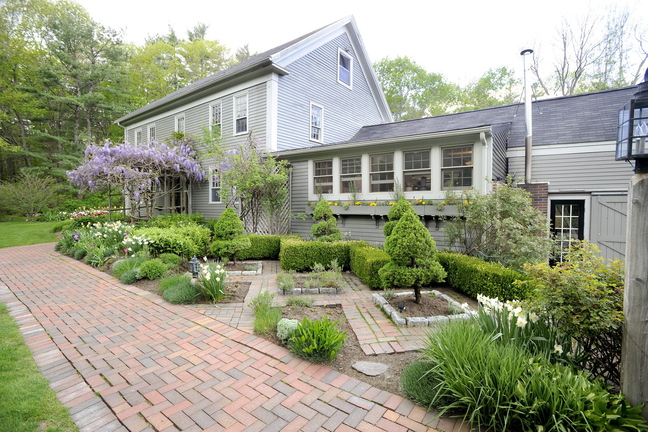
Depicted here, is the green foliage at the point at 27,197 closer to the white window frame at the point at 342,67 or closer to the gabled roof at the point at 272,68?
the gabled roof at the point at 272,68

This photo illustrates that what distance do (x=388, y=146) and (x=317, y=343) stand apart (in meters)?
6.73

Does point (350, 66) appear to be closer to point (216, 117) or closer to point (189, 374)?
point (216, 117)

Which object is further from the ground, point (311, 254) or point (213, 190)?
point (213, 190)

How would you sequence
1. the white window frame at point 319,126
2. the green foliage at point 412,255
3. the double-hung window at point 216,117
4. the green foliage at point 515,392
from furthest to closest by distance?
the white window frame at point 319,126, the double-hung window at point 216,117, the green foliage at point 412,255, the green foliage at point 515,392

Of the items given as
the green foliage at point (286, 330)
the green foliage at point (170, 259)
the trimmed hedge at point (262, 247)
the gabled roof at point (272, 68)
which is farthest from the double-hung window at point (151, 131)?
the green foliage at point (286, 330)

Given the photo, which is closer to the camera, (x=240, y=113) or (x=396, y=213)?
(x=396, y=213)

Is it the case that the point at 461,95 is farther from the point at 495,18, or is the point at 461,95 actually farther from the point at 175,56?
the point at 175,56

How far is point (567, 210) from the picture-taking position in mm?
8781

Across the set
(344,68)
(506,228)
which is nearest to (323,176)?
(506,228)

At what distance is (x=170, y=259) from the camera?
6.78 meters

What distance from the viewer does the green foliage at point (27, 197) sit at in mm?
16422

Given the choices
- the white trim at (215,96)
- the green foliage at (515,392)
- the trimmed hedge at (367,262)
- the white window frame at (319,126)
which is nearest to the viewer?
the green foliage at (515,392)

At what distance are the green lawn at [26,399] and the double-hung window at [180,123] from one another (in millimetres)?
12896

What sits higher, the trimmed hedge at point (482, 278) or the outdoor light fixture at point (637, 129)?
the outdoor light fixture at point (637, 129)
